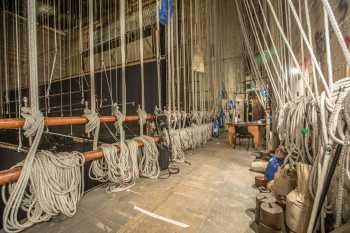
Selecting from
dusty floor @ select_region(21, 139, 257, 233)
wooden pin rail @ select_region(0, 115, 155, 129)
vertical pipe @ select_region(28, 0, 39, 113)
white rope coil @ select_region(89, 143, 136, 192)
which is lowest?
dusty floor @ select_region(21, 139, 257, 233)

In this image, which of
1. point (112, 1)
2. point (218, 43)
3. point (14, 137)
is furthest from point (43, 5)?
point (218, 43)

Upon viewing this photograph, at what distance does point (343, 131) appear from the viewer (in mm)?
695

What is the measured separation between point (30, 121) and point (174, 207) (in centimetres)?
117

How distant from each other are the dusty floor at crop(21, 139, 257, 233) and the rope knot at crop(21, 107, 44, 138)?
2.04 ft

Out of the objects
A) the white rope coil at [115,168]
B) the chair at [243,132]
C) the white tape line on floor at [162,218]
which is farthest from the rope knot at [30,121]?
the chair at [243,132]

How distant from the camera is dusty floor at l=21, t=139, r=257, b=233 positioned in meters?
1.15

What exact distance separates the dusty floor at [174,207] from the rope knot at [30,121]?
623mm

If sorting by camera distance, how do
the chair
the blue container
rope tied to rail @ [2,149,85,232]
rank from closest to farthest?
rope tied to rail @ [2,149,85,232] < the blue container < the chair

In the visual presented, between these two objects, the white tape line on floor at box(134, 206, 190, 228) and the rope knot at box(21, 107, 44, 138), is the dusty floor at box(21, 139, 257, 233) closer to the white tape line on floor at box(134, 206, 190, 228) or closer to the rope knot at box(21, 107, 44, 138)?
the white tape line on floor at box(134, 206, 190, 228)

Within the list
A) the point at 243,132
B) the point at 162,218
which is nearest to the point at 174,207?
the point at 162,218

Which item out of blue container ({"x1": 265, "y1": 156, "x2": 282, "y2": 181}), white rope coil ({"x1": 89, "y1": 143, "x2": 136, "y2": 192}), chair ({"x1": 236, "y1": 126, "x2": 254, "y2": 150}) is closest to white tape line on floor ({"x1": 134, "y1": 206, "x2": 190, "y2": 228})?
white rope coil ({"x1": 89, "y1": 143, "x2": 136, "y2": 192})

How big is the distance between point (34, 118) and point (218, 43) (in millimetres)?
5082

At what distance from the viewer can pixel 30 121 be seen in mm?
1146

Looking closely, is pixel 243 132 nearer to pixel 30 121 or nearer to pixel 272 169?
pixel 272 169
